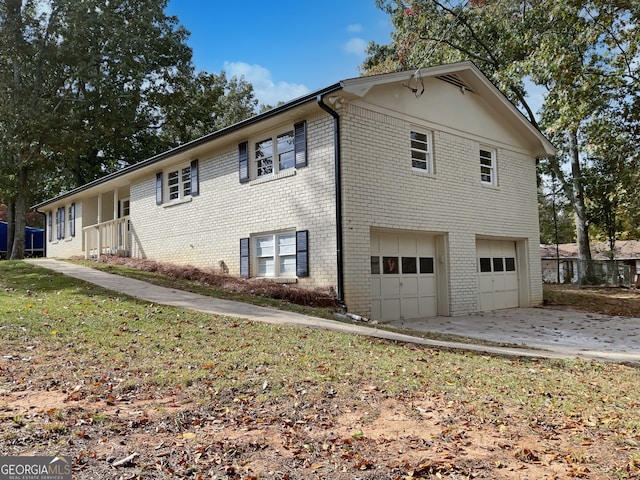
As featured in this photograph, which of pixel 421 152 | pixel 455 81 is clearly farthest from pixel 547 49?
pixel 421 152

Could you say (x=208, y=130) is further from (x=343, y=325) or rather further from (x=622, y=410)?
(x=622, y=410)

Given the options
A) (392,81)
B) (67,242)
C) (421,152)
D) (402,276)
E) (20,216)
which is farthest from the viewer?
(20,216)

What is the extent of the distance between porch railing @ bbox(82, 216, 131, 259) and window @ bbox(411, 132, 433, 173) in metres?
11.5

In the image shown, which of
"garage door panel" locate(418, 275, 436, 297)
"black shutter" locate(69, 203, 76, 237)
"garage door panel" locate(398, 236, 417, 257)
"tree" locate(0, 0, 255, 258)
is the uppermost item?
"tree" locate(0, 0, 255, 258)

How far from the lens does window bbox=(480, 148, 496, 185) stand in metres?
15.1

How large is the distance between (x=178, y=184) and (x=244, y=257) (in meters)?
4.58

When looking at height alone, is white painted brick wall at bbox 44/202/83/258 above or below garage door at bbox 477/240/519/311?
above

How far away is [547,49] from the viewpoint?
14352 mm

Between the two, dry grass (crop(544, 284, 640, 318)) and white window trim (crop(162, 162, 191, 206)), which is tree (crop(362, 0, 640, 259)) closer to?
dry grass (crop(544, 284, 640, 318))

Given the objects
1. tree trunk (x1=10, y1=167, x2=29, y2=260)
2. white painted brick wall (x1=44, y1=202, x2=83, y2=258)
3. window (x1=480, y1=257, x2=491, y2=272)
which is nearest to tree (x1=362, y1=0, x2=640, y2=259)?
window (x1=480, y1=257, x2=491, y2=272)

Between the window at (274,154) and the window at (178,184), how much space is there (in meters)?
2.45

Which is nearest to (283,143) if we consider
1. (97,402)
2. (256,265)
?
(256,265)

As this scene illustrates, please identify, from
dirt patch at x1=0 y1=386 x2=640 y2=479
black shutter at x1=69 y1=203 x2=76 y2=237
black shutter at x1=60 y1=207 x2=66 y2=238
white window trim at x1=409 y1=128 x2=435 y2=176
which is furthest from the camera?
black shutter at x1=60 y1=207 x2=66 y2=238

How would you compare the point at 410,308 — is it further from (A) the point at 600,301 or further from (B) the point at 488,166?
(A) the point at 600,301
